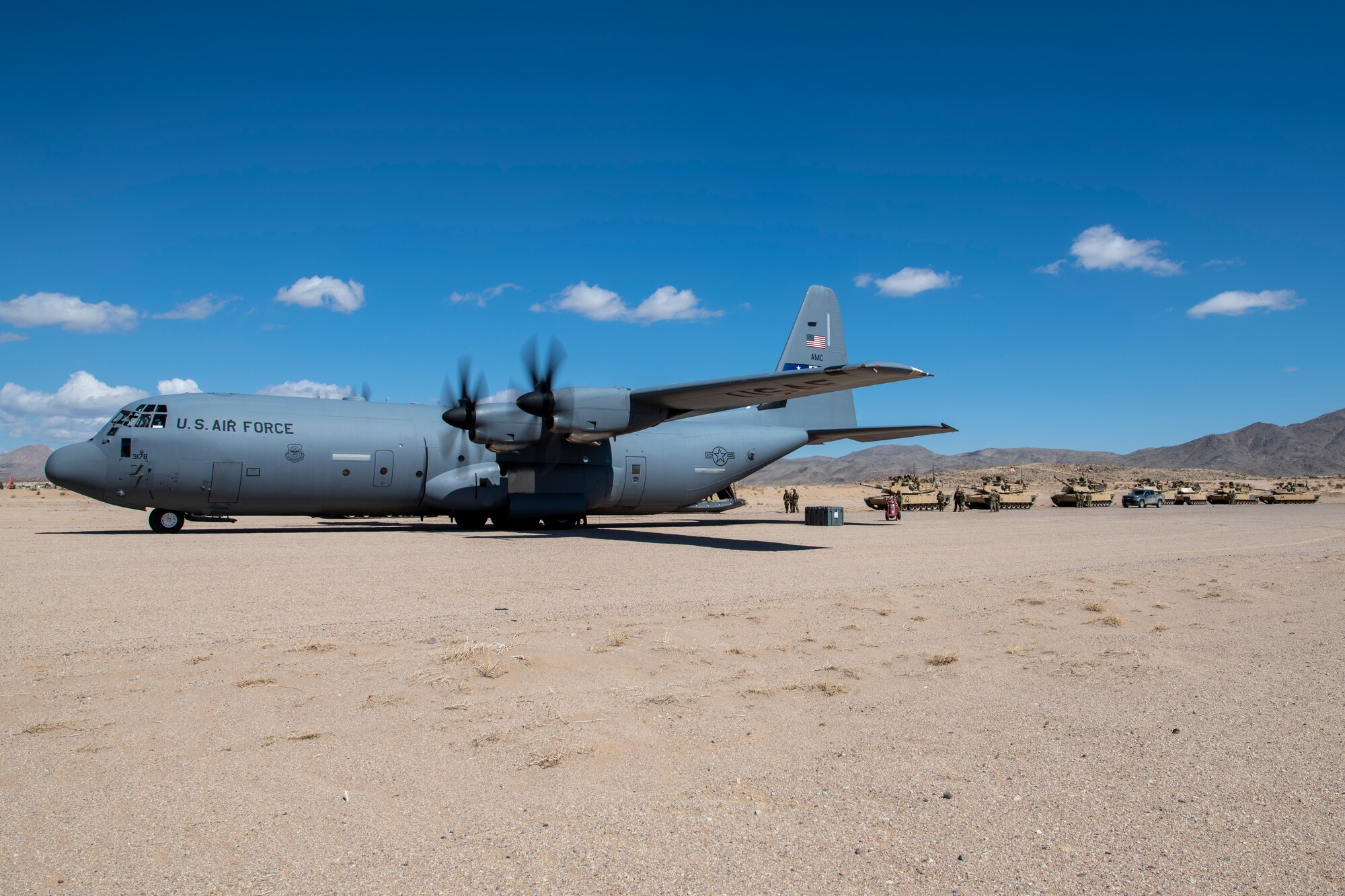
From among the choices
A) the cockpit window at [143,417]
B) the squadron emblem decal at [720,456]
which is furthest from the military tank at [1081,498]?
the cockpit window at [143,417]

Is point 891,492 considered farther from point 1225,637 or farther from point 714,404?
point 1225,637

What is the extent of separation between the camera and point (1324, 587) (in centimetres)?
1183

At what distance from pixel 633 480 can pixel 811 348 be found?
7.56 metres

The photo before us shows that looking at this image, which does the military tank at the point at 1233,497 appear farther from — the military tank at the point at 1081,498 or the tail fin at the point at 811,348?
the tail fin at the point at 811,348

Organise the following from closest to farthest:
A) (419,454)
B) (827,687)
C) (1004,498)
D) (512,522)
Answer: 1. (827,687)
2. (419,454)
3. (512,522)
4. (1004,498)

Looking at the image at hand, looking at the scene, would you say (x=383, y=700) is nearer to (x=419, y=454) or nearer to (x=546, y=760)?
(x=546, y=760)

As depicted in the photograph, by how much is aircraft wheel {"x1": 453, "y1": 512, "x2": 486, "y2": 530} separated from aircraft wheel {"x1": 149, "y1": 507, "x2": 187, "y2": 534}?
281 inches

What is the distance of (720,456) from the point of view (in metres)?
26.9

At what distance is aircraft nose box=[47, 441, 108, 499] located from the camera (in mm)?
19656

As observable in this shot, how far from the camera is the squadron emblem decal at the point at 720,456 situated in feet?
87.9

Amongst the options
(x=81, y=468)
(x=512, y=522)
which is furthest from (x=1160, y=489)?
(x=81, y=468)

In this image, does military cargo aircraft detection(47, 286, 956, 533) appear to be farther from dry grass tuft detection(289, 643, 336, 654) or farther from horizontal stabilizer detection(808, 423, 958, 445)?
dry grass tuft detection(289, 643, 336, 654)

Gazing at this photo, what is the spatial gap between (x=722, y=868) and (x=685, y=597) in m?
7.38

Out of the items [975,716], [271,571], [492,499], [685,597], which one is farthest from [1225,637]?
[492,499]
